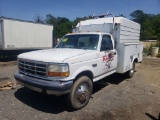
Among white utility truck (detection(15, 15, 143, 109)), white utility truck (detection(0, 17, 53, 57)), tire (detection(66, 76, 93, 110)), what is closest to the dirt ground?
tire (detection(66, 76, 93, 110))

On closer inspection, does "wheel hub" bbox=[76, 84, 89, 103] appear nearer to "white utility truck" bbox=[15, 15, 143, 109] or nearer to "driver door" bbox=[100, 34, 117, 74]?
"white utility truck" bbox=[15, 15, 143, 109]

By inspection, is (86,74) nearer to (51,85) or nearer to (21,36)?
(51,85)

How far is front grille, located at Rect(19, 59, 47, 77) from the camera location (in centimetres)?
437

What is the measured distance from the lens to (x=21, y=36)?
14.4 meters

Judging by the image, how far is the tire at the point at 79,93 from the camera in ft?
15.0

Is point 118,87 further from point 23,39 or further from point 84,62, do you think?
point 23,39

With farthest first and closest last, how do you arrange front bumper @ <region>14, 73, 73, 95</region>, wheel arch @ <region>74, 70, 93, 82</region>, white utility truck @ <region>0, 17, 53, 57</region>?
white utility truck @ <region>0, 17, 53, 57</region>
wheel arch @ <region>74, 70, 93, 82</region>
front bumper @ <region>14, 73, 73, 95</region>

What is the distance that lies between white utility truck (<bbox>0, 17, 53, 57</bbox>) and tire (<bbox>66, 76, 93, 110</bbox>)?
33.5 ft

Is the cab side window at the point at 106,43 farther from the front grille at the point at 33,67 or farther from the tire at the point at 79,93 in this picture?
the front grille at the point at 33,67

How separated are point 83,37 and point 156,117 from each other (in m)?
3.27

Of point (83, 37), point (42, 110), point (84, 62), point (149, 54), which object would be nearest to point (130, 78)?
point (83, 37)

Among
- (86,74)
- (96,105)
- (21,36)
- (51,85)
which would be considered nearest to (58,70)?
(51,85)

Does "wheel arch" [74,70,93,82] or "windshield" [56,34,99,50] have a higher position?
"windshield" [56,34,99,50]

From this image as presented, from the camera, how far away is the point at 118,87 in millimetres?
6996
